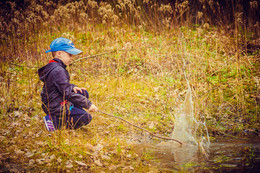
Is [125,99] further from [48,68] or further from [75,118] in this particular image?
[48,68]

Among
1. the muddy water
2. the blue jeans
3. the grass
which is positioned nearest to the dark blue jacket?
the blue jeans

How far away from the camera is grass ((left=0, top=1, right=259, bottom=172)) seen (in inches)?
117

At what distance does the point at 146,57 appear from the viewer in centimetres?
619

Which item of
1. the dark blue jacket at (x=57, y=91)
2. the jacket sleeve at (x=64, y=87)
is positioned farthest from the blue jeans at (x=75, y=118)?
the jacket sleeve at (x=64, y=87)

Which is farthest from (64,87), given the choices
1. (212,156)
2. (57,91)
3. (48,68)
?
(212,156)

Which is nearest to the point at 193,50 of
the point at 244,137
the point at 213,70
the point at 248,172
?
the point at 213,70

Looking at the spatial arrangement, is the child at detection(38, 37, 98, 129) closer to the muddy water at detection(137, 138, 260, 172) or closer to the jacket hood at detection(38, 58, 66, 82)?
the jacket hood at detection(38, 58, 66, 82)

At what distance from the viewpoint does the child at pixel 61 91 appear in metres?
3.35

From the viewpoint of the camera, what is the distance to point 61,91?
11.0 ft

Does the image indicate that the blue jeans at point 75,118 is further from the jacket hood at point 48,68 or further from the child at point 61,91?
the jacket hood at point 48,68

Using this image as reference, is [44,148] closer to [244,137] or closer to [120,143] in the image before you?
[120,143]

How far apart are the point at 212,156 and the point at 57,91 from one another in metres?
2.36

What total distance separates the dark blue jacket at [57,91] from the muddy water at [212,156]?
1202mm

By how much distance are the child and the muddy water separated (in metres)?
1.08
